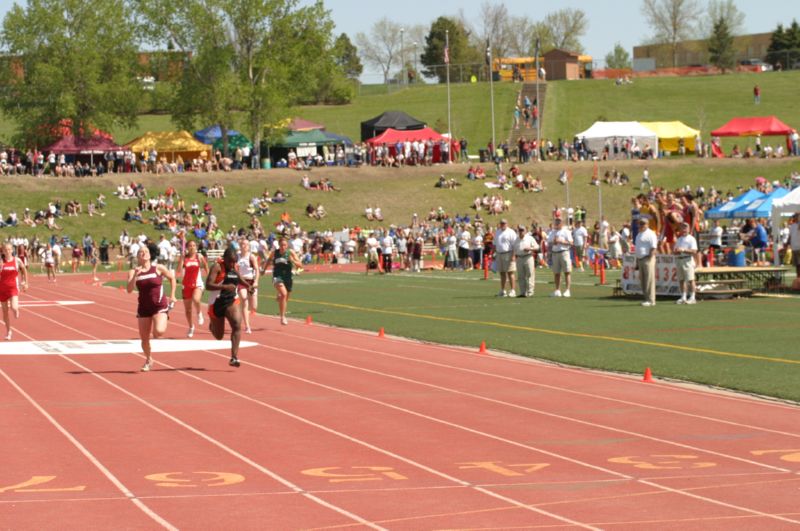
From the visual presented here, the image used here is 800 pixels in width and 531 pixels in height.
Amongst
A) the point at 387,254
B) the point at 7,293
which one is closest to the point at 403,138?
the point at 387,254

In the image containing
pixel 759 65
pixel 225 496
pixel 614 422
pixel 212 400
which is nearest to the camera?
pixel 225 496

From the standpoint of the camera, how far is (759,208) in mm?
45469

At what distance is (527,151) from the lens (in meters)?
78.9

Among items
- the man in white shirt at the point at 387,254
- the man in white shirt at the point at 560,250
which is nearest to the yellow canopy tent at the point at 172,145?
the man in white shirt at the point at 387,254

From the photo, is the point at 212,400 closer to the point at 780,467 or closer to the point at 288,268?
the point at 780,467

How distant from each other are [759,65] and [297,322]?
109 metres

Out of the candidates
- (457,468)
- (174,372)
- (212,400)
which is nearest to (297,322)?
(174,372)

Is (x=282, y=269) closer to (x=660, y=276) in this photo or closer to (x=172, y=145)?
(x=660, y=276)

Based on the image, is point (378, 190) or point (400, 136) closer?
point (378, 190)

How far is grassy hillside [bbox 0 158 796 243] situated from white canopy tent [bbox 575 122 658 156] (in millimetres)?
1861

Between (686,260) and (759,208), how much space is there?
18.6 metres

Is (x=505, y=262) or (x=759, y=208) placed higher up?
(x=759, y=208)

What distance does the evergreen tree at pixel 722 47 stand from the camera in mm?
136750

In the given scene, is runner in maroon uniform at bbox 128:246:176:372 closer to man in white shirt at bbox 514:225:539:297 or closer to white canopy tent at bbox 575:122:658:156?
man in white shirt at bbox 514:225:539:297
